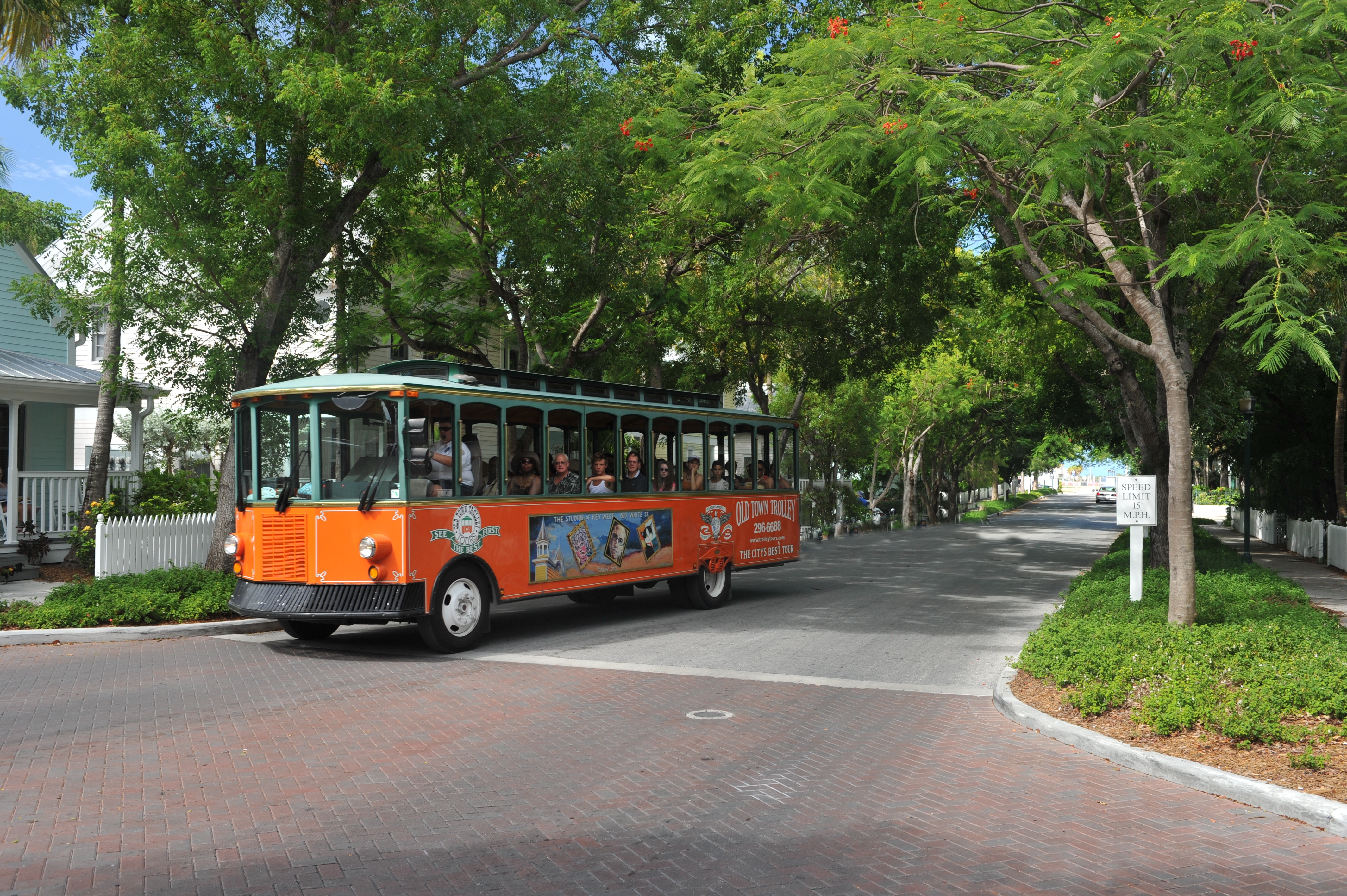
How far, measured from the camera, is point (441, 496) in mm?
11414

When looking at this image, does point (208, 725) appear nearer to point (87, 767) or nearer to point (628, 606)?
point (87, 767)

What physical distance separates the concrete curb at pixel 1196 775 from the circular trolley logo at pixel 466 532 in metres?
6.00

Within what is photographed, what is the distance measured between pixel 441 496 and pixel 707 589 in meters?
5.89

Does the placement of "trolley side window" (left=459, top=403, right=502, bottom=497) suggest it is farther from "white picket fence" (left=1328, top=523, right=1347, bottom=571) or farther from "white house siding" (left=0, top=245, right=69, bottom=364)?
"white picket fence" (left=1328, top=523, right=1347, bottom=571)

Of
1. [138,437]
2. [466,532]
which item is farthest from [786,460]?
[138,437]

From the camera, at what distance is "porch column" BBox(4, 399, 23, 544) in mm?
17578

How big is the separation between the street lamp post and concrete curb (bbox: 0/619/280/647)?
67.3ft

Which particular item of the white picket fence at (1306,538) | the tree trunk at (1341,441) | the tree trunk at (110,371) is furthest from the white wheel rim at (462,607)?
the white picket fence at (1306,538)

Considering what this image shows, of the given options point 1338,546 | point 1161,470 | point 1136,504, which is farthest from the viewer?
point 1338,546

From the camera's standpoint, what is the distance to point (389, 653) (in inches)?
455

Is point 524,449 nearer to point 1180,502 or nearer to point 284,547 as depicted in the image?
point 284,547

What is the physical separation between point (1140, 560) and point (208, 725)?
8590 millimetres

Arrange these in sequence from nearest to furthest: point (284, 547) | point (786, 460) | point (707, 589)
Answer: point (284, 547) → point (707, 589) → point (786, 460)

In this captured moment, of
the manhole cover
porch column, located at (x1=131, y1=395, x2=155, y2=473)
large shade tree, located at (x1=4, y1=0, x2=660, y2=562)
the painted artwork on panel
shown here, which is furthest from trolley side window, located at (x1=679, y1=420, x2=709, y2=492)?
porch column, located at (x1=131, y1=395, x2=155, y2=473)
